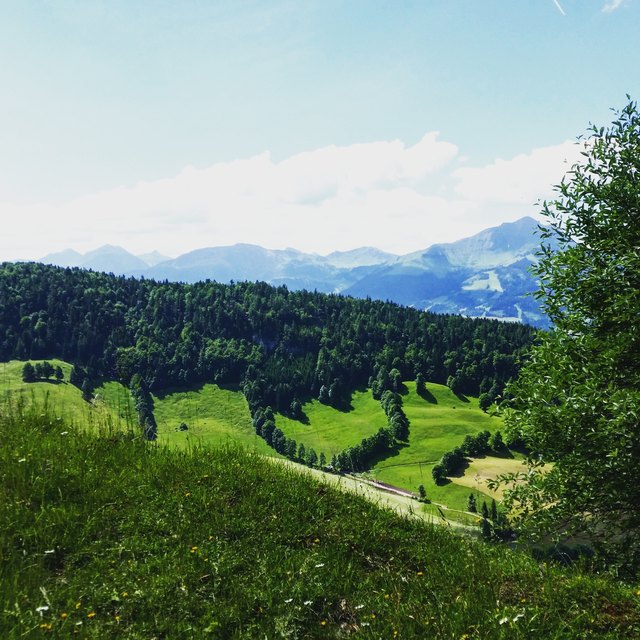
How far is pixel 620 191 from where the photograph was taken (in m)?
16.9

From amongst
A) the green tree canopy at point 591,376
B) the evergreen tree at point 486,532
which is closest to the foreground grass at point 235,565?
the evergreen tree at point 486,532

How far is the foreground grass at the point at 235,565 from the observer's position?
20.4ft

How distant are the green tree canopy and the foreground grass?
739 cm

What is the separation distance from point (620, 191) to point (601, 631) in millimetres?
15594

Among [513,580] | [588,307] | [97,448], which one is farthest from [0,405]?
[588,307]

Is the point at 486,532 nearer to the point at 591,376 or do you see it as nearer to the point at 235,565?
the point at 591,376

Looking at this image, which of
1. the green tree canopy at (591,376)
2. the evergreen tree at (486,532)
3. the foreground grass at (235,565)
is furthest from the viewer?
the green tree canopy at (591,376)

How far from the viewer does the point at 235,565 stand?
7.52m

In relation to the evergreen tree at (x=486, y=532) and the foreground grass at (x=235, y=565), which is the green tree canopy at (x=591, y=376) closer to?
the evergreen tree at (x=486, y=532)

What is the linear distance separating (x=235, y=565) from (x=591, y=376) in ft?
46.0

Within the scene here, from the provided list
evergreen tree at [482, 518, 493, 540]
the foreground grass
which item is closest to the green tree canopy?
evergreen tree at [482, 518, 493, 540]

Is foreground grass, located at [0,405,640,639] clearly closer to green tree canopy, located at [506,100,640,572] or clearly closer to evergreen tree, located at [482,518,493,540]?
evergreen tree, located at [482,518,493,540]

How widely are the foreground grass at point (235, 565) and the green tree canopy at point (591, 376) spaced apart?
739cm

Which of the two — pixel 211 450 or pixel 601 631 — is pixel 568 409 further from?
pixel 211 450
